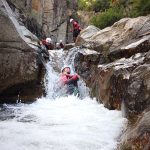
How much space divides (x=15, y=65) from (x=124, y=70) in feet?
13.8

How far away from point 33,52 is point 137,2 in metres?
6.32

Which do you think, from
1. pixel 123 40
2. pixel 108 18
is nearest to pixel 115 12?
pixel 108 18

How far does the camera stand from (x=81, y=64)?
46.0 ft

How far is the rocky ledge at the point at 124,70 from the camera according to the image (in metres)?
6.04

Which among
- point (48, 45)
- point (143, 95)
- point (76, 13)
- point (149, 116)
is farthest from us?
point (76, 13)

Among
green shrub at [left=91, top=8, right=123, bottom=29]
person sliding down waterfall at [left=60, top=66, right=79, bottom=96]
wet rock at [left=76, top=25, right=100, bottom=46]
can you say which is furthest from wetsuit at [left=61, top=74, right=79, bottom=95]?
green shrub at [left=91, top=8, right=123, bottom=29]

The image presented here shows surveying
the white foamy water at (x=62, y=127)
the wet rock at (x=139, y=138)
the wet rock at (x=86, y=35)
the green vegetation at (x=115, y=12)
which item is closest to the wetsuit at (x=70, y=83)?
the white foamy water at (x=62, y=127)

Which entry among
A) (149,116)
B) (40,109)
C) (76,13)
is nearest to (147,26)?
(40,109)

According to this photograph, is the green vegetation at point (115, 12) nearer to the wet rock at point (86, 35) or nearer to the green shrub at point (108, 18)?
the green shrub at point (108, 18)

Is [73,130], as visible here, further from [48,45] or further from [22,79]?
[48,45]

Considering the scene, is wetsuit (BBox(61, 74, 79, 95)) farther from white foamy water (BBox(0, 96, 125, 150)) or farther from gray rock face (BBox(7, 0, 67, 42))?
gray rock face (BBox(7, 0, 67, 42))

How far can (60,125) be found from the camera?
798 centimetres

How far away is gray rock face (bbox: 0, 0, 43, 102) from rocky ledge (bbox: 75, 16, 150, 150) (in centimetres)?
214

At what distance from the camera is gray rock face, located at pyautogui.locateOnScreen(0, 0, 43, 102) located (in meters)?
11.6
